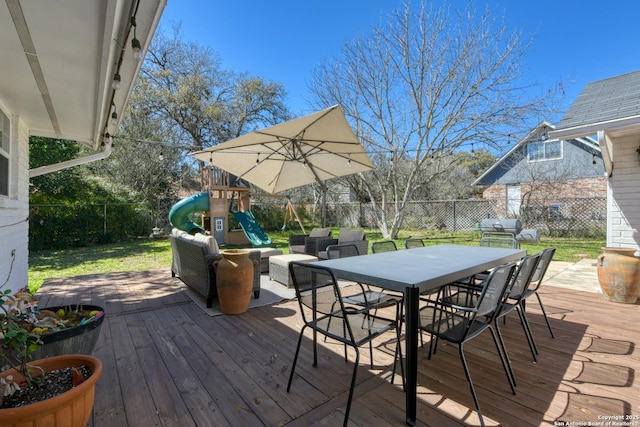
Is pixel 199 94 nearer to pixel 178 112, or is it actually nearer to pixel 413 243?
pixel 178 112

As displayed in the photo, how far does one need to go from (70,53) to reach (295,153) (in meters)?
3.37

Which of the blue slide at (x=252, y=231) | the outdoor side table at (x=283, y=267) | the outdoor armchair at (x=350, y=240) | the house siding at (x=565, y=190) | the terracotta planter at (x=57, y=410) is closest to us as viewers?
the terracotta planter at (x=57, y=410)

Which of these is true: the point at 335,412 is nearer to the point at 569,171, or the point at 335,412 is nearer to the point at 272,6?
the point at 272,6

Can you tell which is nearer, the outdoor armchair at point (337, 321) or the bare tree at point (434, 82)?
the outdoor armchair at point (337, 321)

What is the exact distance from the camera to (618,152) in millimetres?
4594

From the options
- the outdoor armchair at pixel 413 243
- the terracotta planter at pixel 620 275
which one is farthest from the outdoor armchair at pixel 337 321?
the terracotta planter at pixel 620 275

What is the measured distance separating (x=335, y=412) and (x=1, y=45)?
356 centimetres

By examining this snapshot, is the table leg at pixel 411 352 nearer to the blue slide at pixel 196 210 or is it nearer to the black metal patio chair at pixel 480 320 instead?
the black metal patio chair at pixel 480 320

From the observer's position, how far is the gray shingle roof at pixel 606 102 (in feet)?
12.4

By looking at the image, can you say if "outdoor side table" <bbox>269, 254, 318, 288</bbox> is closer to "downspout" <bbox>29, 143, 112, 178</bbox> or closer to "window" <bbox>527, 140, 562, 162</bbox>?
"downspout" <bbox>29, 143, 112, 178</bbox>

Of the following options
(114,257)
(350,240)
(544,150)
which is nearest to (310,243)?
(350,240)

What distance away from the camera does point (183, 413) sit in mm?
1906

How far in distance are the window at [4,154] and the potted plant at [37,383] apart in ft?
10.5

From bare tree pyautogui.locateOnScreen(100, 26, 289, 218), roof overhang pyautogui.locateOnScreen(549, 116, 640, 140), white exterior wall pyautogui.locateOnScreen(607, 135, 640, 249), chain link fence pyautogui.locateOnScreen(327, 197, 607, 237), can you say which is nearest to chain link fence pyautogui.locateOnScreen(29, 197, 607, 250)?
chain link fence pyautogui.locateOnScreen(327, 197, 607, 237)
